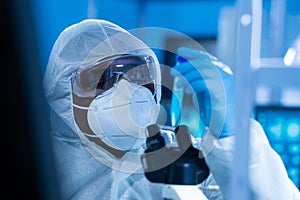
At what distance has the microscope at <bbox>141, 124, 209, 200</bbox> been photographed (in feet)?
2.16

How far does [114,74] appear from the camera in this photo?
0.98 m

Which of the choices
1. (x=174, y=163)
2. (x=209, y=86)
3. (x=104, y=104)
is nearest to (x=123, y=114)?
(x=104, y=104)

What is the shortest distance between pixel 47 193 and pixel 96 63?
708 mm

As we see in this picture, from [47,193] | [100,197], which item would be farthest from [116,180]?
[47,193]

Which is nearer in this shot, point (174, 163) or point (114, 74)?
point (174, 163)

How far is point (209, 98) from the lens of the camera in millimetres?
959

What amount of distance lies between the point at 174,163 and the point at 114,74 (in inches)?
14.5

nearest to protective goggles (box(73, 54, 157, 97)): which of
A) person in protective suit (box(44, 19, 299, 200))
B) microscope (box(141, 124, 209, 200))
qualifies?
person in protective suit (box(44, 19, 299, 200))

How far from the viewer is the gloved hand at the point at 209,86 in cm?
88

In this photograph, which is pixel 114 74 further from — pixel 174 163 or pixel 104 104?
pixel 174 163

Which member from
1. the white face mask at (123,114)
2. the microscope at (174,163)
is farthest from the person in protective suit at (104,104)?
the microscope at (174,163)

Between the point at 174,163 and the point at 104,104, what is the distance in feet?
1.18

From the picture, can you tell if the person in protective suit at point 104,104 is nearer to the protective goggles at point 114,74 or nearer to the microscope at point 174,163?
the protective goggles at point 114,74

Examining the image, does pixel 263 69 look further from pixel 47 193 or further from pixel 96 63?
pixel 96 63
